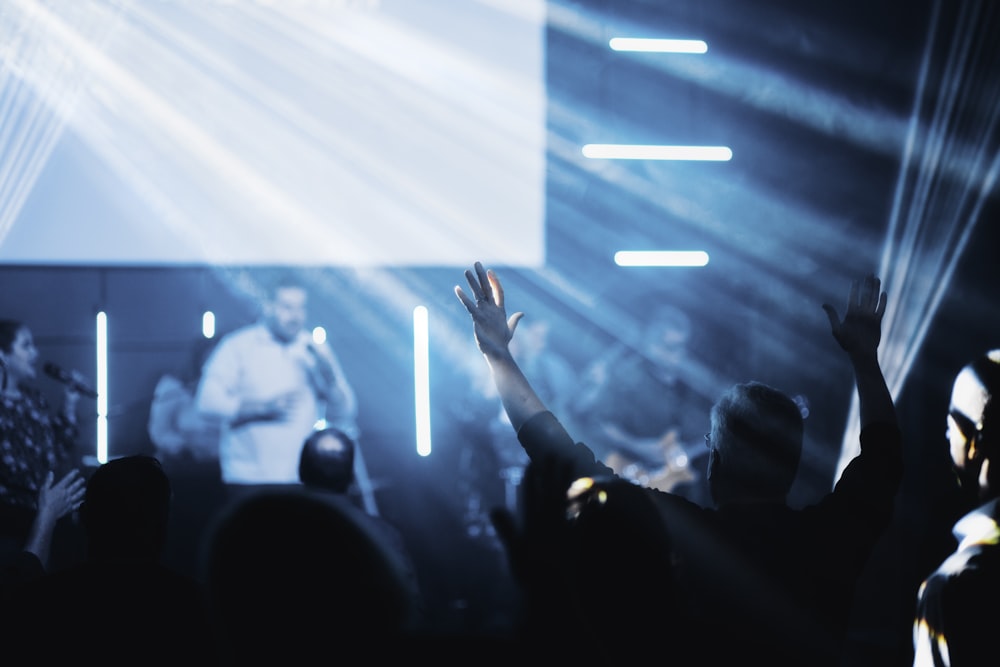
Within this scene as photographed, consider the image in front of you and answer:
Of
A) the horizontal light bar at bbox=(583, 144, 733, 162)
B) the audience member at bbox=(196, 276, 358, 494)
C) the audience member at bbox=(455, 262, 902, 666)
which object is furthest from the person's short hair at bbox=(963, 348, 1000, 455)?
the horizontal light bar at bbox=(583, 144, 733, 162)

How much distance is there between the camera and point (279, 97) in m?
5.11

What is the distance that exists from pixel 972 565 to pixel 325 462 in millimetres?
1948

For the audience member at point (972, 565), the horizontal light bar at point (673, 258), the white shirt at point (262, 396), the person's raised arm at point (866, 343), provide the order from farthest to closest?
the horizontal light bar at point (673, 258) → the white shirt at point (262, 396) → the person's raised arm at point (866, 343) → the audience member at point (972, 565)

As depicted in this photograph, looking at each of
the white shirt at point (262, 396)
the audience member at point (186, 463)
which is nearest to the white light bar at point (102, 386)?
the audience member at point (186, 463)

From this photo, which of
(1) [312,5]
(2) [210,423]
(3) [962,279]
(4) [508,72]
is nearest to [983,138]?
(3) [962,279]

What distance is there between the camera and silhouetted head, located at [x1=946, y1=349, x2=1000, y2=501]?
4.29 feet

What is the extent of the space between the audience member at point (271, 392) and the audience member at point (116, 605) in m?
3.46

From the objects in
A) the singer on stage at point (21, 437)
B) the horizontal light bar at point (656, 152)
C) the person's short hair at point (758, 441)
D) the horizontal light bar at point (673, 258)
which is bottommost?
the singer on stage at point (21, 437)

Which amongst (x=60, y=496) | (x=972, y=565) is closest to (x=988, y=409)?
(x=972, y=565)

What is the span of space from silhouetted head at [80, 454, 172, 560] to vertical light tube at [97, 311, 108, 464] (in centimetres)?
371

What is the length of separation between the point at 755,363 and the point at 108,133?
4.10 m

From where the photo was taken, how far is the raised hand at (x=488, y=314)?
1.68m

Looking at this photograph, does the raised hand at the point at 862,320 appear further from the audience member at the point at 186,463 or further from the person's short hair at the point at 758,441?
the audience member at the point at 186,463

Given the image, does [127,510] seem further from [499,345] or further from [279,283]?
[279,283]
